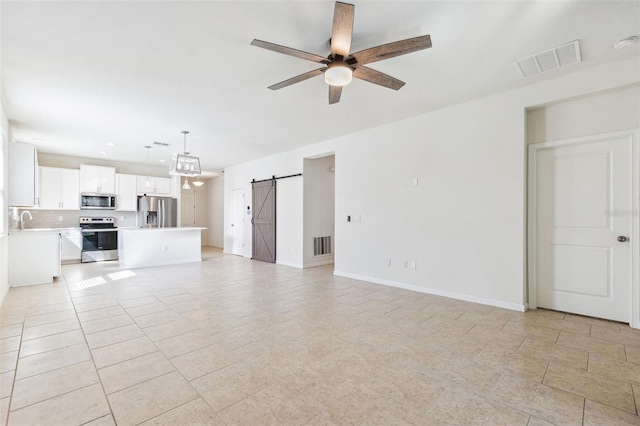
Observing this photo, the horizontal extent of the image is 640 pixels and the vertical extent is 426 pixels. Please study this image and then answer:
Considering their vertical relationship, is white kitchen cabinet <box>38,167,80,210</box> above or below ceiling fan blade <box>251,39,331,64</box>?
below

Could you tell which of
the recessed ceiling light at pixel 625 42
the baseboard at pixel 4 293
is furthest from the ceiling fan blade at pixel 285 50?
the baseboard at pixel 4 293

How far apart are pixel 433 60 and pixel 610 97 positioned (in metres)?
2.14

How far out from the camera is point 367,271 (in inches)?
207

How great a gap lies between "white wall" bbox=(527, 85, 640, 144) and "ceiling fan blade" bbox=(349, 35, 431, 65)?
2474 mm

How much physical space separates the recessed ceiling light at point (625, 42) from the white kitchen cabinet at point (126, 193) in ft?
32.5

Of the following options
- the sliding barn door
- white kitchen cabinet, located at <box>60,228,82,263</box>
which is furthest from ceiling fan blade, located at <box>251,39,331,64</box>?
white kitchen cabinet, located at <box>60,228,82,263</box>

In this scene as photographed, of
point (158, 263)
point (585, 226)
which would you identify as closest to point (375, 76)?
point (585, 226)

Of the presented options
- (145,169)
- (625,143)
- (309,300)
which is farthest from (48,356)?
(145,169)

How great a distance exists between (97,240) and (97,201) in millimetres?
1121

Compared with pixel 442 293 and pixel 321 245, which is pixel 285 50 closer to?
pixel 442 293

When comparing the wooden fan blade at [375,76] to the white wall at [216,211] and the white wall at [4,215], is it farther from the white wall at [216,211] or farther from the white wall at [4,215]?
the white wall at [216,211]

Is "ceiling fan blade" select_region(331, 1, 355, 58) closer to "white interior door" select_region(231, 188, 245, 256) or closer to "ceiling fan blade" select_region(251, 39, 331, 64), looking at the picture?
"ceiling fan blade" select_region(251, 39, 331, 64)

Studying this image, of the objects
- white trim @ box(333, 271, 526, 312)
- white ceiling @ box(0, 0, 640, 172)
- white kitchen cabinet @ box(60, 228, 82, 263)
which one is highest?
white ceiling @ box(0, 0, 640, 172)

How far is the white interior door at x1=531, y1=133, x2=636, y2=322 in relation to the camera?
3203 mm
